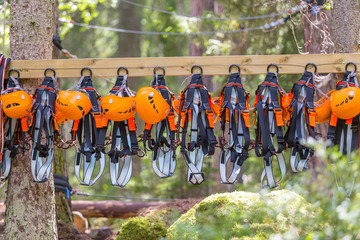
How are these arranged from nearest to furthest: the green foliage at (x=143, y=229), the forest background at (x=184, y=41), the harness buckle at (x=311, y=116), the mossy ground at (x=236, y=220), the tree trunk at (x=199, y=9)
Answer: the mossy ground at (x=236, y=220) < the harness buckle at (x=311, y=116) < the green foliage at (x=143, y=229) < the forest background at (x=184, y=41) < the tree trunk at (x=199, y=9)

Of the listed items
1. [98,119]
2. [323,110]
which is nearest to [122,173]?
[98,119]

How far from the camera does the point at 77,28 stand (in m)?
14.9

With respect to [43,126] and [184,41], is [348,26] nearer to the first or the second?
[43,126]

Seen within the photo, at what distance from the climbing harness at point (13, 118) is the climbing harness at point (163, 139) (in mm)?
1116

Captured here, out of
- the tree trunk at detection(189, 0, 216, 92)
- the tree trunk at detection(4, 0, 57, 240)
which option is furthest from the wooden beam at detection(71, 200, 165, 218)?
the tree trunk at detection(189, 0, 216, 92)

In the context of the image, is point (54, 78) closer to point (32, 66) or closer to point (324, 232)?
point (32, 66)

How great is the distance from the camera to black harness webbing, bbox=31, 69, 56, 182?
452cm

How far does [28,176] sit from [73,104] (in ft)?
2.99

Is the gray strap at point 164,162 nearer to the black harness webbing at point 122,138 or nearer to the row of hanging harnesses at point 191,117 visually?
Answer: the row of hanging harnesses at point 191,117

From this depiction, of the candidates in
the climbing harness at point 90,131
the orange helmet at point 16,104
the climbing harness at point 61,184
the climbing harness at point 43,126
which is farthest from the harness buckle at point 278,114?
the climbing harness at point 61,184

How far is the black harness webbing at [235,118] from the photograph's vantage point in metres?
4.39

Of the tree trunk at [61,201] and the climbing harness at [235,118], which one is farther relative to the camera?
the tree trunk at [61,201]

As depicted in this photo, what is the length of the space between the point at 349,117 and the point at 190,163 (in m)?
1.42

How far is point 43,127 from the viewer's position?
465 cm
